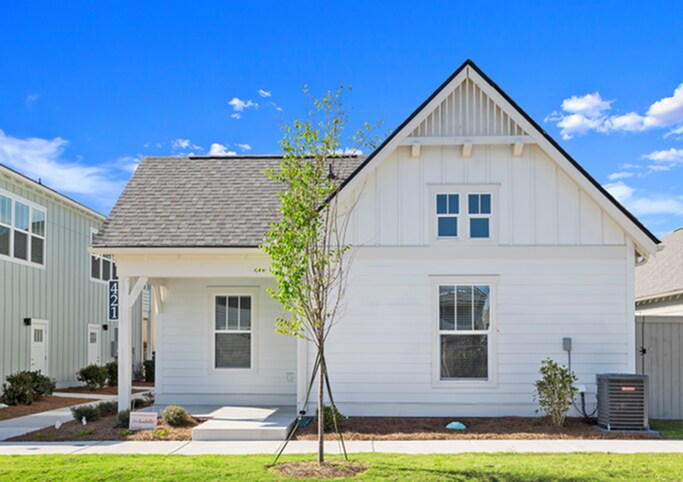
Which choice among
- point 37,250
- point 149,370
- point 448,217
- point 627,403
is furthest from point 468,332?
point 149,370

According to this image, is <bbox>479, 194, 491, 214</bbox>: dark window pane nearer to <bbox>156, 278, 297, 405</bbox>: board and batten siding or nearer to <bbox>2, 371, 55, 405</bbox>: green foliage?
<bbox>156, 278, 297, 405</bbox>: board and batten siding

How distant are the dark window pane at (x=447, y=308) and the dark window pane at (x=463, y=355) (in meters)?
0.22

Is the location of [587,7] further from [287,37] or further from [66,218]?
[66,218]

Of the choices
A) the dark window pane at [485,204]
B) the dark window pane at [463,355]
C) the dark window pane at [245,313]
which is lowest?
the dark window pane at [463,355]

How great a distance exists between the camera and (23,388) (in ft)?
56.2

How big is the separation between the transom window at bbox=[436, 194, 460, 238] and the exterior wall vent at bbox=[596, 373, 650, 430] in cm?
375

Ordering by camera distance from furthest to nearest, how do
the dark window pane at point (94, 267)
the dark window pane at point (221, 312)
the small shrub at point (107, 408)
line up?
the dark window pane at point (94, 267) → the dark window pane at point (221, 312) → the small shrub at point (107, 408)

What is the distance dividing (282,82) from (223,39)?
10.8 feet

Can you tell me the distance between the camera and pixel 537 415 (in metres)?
12.7

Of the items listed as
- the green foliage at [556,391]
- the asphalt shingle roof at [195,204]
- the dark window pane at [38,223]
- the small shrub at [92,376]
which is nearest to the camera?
the green foliage at [556,391]

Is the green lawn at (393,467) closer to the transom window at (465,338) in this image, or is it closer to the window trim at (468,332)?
the window trim at (468,332)

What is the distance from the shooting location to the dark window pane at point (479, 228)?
1309 cm

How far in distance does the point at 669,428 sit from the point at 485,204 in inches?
196

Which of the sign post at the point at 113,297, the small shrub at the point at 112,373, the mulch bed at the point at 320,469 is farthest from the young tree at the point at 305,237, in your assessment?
the small shrub at the point at 112,373
